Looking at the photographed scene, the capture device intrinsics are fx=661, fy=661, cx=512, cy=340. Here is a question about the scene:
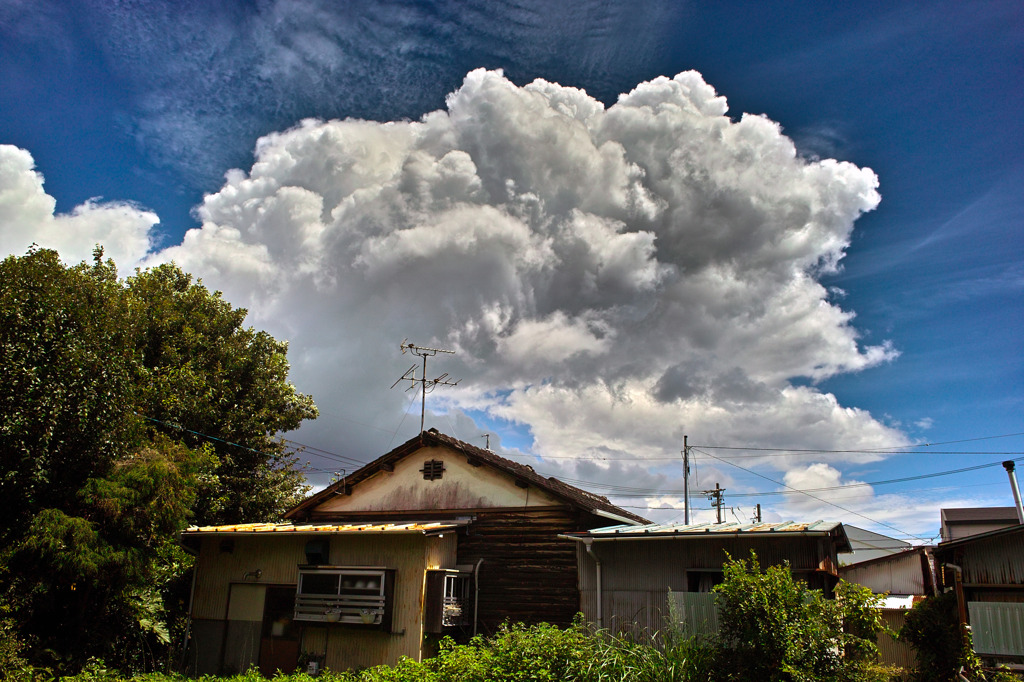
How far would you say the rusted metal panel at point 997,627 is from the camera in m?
12.0

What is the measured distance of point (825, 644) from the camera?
1034 centimetres

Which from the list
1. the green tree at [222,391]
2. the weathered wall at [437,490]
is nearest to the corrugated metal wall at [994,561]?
the weathered wall at [437,490]

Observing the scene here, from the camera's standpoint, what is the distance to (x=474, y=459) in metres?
18.4

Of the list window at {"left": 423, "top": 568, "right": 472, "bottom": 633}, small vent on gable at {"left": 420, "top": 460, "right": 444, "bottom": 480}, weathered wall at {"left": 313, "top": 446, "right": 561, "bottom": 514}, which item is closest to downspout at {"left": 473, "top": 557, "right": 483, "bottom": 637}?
window at {"left": 423, "top": 568, "right": 472, "bottom": 633}

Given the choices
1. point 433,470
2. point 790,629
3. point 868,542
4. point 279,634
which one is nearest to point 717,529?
point 790,629

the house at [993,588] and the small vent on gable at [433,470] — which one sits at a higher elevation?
the small vent on gable at [433,470]

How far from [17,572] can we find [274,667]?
234 inches

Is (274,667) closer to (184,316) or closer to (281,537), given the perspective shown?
(281,537)

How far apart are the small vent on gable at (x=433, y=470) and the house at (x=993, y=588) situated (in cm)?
1216

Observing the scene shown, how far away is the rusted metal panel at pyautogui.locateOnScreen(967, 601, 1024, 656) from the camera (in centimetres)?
1197

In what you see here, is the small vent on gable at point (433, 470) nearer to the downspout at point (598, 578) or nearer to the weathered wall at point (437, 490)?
the weathered wall at point (437, 490)

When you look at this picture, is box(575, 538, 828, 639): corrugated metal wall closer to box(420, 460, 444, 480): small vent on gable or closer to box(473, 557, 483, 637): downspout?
box(473, 557, 483, 637): downspout

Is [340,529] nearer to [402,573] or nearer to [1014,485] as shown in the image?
[402,573]

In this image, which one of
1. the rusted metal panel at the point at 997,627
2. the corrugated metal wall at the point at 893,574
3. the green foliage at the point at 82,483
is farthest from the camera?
the corrugated metal wall at the point at 893,574
